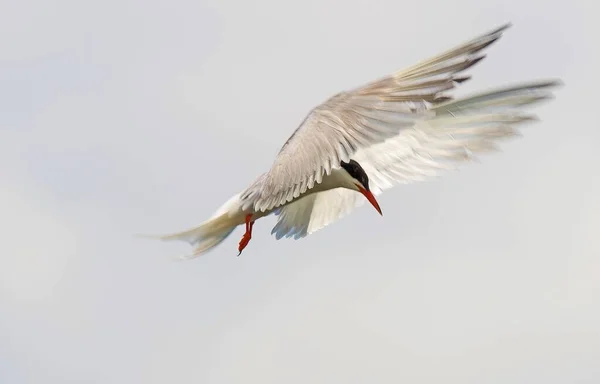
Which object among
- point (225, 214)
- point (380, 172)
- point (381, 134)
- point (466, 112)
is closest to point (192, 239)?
point (225, 214)

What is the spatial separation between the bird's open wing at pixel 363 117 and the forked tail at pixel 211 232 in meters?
2.89

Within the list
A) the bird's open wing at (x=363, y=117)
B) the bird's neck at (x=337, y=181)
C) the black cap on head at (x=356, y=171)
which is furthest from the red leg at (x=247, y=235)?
the bird's open wing at (x=363, y=117)

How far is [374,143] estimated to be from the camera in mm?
11383

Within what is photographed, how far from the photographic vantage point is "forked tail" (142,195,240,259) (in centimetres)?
1503

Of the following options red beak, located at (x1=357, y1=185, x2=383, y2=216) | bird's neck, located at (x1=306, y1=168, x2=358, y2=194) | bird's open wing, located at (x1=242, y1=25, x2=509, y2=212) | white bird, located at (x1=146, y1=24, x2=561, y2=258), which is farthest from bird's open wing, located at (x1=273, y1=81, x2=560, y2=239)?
bird's open wing, located at (x1=242, y1=25, x2=509, y2=212)

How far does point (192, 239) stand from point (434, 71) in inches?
191

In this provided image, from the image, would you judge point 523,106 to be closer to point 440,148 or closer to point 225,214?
point 440,148

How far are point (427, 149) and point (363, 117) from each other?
4.30 meters

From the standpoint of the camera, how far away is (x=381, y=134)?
11336 mm

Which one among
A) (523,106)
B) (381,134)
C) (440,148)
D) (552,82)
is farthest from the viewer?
(440,148)

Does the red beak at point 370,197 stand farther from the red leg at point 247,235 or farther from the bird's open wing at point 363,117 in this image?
the bird's open wing at point 363,117

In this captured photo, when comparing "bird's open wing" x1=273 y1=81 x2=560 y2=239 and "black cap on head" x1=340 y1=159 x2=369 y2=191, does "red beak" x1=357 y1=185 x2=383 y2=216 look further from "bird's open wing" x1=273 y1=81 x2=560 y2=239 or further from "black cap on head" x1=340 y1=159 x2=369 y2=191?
"bird's open wing" x1=273 y1=81 x2=560 y2=239

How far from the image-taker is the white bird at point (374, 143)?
451 inches

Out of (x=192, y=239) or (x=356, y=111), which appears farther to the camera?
(x=192, y=239)
